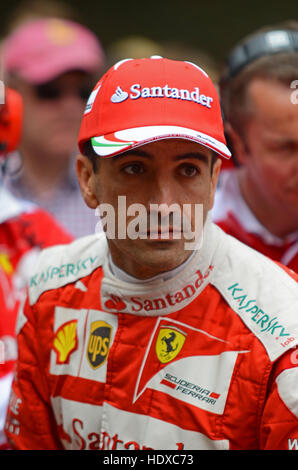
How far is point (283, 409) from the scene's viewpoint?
1.65m

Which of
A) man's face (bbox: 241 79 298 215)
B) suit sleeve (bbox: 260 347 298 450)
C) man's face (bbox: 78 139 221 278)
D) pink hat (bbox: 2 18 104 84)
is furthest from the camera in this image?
pink hat (bbox: 2 18 104 84)

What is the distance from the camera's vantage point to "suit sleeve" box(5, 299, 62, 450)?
7.06 ft

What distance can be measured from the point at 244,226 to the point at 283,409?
1.20 m

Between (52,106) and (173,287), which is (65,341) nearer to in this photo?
(173,287)

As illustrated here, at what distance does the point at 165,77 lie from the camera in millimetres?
1797

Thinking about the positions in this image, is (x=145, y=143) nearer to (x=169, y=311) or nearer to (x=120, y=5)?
(x=169, y=311)

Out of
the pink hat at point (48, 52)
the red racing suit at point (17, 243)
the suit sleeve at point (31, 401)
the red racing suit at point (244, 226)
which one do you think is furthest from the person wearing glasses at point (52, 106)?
the suit sleeve at point (31, 401)

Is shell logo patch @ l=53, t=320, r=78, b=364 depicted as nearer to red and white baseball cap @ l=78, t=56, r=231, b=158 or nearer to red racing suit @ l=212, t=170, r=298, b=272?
red and white baseball cap @ l=78, t=56, r=231, b=158

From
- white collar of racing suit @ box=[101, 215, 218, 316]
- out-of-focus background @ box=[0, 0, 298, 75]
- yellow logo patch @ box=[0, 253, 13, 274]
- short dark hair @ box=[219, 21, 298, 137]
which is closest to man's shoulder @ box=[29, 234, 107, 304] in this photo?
white collar of racing suit @ box=[101, 215, 218, 316]

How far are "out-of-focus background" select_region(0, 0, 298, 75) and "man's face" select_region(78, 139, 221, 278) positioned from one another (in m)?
6.08

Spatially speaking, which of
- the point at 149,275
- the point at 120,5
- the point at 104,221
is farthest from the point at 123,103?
the point at 120,5

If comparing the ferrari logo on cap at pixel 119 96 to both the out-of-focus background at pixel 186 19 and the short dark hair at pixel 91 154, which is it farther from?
the out-of-focus background at pixel 186 19

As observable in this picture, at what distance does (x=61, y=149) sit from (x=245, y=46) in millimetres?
1849

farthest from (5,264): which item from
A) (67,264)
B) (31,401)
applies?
(31,401)
